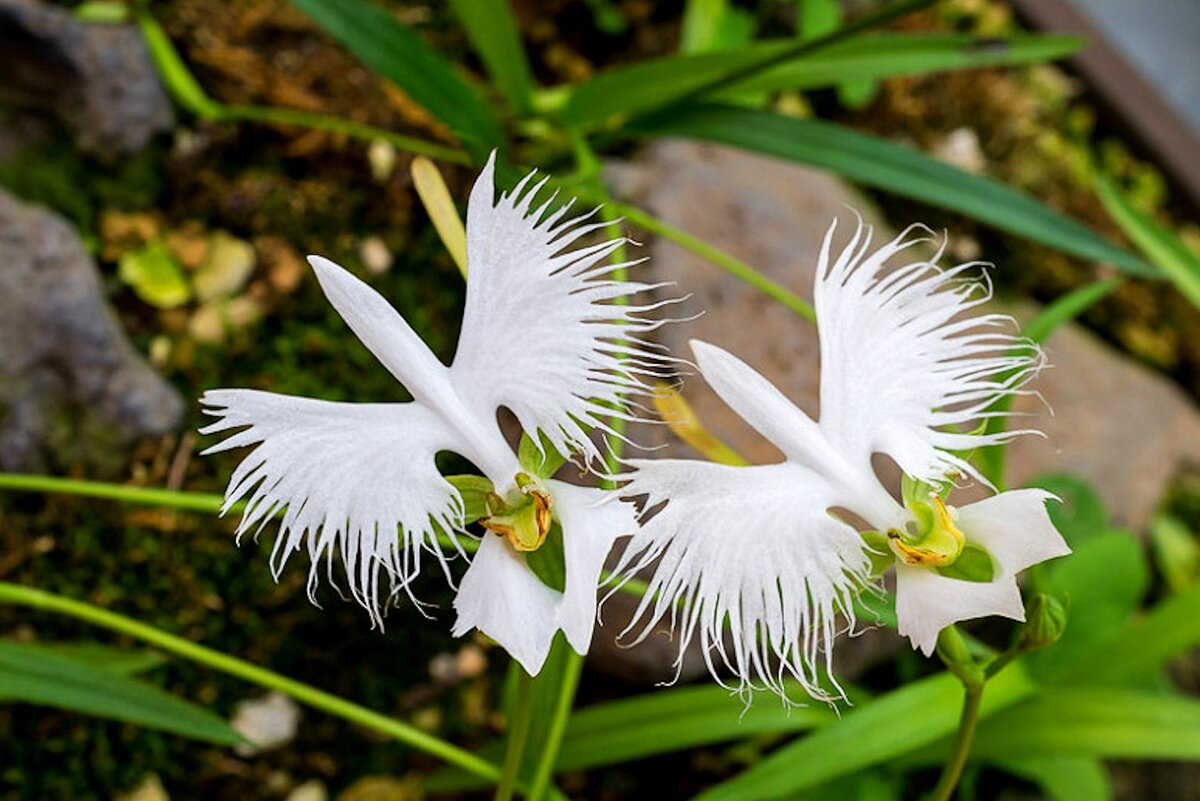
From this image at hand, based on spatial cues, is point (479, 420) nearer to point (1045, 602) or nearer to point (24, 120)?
point (1045, 602)

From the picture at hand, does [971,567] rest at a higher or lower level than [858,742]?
higher

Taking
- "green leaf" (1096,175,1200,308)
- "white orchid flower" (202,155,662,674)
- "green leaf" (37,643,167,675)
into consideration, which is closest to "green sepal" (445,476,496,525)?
"white orchid flower" (202,155,662,674)

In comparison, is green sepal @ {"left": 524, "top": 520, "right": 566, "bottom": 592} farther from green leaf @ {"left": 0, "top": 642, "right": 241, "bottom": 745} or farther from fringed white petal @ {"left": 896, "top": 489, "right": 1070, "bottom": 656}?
green leaf @ {"left": 0, "top": 642, "right": 241, "bottom": 745}

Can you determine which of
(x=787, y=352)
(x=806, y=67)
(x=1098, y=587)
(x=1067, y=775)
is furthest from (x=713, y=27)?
(x=1067, y=775)

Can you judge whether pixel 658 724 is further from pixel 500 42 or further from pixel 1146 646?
pixel 500 42

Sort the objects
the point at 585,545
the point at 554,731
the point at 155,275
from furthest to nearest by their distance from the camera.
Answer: the point at 155,275 < the point at 554,731 < the point at 585,545

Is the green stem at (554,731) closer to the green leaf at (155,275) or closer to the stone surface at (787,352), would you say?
the stone surface at (787,352)
